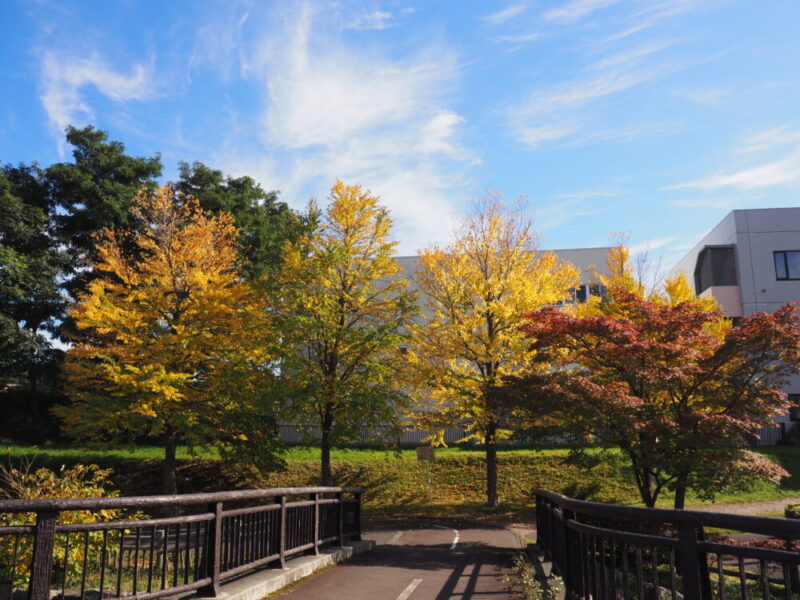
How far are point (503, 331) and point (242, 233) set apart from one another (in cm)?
1834

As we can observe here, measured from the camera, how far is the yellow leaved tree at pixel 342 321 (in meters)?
18.9

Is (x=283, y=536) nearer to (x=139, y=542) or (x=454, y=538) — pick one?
(x=139, y=542)

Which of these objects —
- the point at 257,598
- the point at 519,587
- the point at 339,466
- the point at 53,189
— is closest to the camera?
the point at 257,598

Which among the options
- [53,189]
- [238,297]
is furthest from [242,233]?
[238,297]

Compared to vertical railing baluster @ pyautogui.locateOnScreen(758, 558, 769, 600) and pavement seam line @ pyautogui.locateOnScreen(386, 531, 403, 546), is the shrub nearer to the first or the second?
vertical railing baluster @ pyautogui.locateOnScreen(758, 558, 769, 600)

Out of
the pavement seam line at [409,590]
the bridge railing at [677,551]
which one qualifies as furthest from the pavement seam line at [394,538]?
the bridge railing at [677,551]

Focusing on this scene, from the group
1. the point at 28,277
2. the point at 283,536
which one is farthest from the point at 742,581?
the point at 28,277

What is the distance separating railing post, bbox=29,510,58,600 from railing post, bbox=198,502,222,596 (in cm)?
205

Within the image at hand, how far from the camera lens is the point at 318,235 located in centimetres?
2067

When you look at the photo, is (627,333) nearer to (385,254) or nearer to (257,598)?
(385,254)

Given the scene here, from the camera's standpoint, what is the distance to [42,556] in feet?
14.4

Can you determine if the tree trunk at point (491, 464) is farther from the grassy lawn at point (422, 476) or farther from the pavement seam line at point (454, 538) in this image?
the pavement seam line at point (454, 538)

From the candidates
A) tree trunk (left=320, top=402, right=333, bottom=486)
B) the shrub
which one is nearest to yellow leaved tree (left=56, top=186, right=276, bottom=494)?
tree trunk (left=320, top=402, right=333, bottom=486)

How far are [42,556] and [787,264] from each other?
36.1 meters
